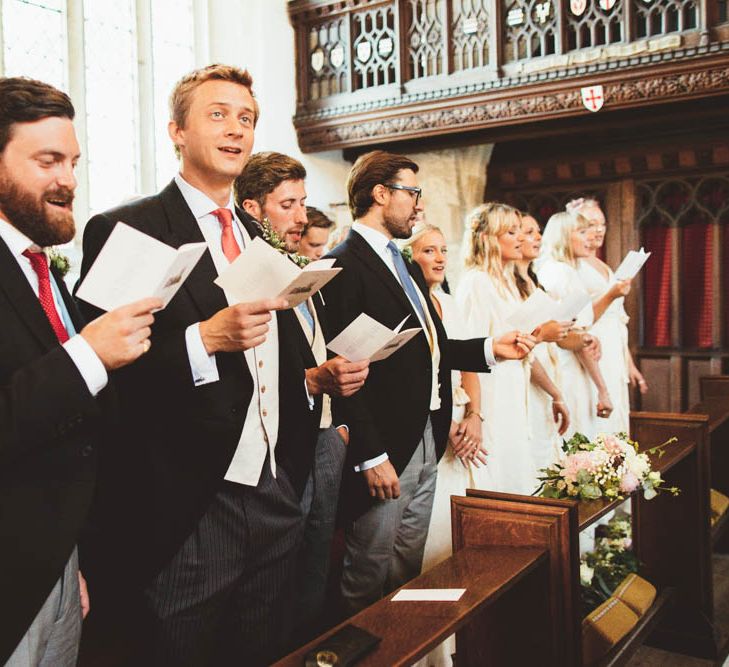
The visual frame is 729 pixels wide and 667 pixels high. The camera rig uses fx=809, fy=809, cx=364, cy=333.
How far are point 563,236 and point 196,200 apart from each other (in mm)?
3604

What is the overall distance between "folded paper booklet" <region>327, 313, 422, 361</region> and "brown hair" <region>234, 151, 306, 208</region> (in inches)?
32.3

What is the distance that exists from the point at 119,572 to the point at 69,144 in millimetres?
1041

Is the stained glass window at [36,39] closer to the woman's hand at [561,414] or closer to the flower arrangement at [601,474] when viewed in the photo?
the woman's hand at [561,414]

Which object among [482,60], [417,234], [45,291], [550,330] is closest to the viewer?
[45,291]

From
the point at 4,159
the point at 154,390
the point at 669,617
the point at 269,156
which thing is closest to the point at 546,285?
the point at 669,617

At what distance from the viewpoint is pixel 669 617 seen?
155 inches

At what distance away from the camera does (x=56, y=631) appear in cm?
168

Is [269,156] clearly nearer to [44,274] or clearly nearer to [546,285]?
[44,274]

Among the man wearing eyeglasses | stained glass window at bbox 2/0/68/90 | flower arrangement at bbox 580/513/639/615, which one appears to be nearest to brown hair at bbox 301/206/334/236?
the man wearing eyeglasses

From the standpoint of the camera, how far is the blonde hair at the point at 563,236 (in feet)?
17.4

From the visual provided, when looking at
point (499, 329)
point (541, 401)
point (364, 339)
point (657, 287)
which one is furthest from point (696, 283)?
point (364, 339)

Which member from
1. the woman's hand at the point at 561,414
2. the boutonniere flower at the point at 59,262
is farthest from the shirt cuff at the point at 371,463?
the woman's hand at the point at 561,414

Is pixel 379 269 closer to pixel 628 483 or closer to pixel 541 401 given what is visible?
pixel 628 483

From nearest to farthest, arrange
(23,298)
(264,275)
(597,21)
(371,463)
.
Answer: (23,298), (264,275), (371,463), (597,21)
